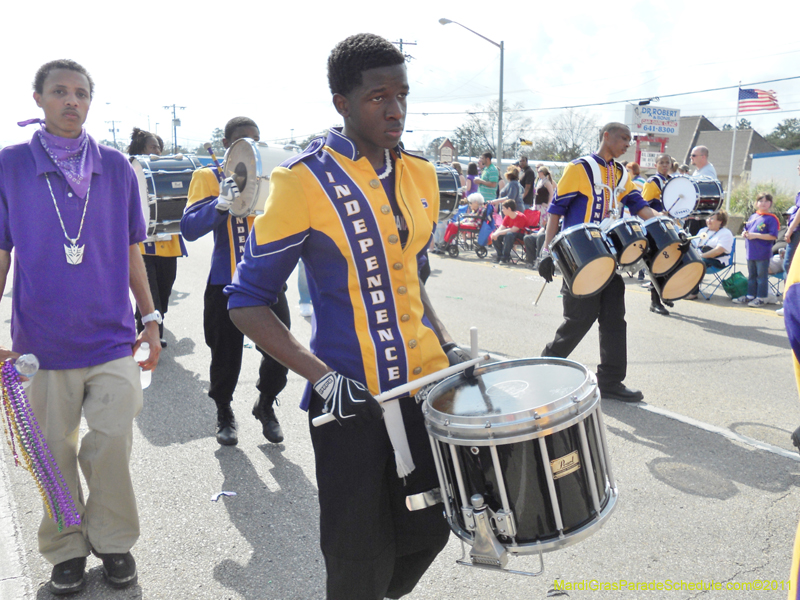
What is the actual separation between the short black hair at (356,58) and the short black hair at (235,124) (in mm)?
2846

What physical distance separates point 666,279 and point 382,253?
4.12 metres

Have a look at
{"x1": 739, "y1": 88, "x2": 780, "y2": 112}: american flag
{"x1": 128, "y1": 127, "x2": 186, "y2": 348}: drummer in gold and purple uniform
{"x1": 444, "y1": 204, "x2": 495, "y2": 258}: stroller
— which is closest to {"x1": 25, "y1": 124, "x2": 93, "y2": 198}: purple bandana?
{"x1": 128, "y1": 127, "x2": 186, "y2": 348}: drummer in gold and purple uniform

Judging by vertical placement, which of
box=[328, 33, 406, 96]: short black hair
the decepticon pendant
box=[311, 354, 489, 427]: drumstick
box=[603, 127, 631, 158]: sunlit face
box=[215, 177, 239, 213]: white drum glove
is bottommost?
box=[311, 354, 489, 427]: drumstick

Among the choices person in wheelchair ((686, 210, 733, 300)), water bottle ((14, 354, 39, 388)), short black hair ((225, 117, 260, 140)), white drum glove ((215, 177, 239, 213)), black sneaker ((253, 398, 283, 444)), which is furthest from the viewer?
person in wheelchair ((686, 210, 733, 300))

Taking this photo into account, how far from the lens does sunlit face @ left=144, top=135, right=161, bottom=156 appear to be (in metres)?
7.36

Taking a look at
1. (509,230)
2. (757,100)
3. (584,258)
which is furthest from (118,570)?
(757,100)

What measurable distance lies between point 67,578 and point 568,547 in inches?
86.0

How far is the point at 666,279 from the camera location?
550cm

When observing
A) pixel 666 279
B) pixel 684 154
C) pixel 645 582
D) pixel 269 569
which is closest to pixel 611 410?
pixel 666 279

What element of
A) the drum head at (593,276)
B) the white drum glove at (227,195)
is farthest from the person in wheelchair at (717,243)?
the white drum glove at (227,195)

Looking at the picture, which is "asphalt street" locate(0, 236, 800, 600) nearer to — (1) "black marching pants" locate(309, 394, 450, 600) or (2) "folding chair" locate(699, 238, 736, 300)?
(1) "black marching pants" locate(309, 394, 450, 600)

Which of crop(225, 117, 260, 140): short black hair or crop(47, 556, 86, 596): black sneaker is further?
crop(225, 117, 260, 140): short black hair

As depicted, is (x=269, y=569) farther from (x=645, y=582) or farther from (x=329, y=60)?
(x=329, y=60)

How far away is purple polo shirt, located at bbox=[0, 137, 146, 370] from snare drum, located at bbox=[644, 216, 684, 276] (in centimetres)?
403
